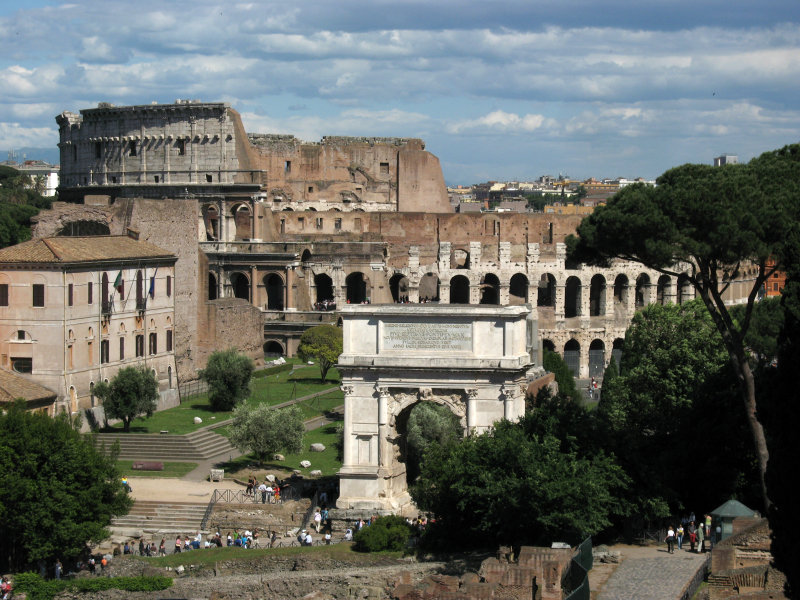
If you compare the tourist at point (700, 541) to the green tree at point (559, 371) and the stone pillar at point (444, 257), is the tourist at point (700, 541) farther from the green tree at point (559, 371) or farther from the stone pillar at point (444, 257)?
the stone pillar at point (444, 257)

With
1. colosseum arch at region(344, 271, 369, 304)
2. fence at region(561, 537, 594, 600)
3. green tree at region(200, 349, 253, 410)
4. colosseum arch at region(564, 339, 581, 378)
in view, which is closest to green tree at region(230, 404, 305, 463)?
green tree at region(200, 349, 253, 410)

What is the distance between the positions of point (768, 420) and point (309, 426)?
990 inches

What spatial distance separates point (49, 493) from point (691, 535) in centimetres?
1488

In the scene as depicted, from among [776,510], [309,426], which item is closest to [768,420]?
[776,510]

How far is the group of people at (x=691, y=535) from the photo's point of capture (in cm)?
3025

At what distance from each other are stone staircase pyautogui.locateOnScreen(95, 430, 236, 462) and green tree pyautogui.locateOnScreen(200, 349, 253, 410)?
5353 mm

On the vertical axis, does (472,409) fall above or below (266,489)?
above

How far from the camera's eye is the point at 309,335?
6431 centimetres

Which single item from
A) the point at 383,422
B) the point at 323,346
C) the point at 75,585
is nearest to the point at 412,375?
the point at 383,422

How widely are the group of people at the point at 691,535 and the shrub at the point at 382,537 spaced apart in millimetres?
5867

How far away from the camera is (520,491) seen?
29.8 metres

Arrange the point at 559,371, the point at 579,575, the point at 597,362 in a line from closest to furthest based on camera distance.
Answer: the point at 579,575, the point at 559,371, the point at 597,362

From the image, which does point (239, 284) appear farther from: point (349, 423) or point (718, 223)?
point (718, 223)

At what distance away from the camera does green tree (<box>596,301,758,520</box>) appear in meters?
33.3
